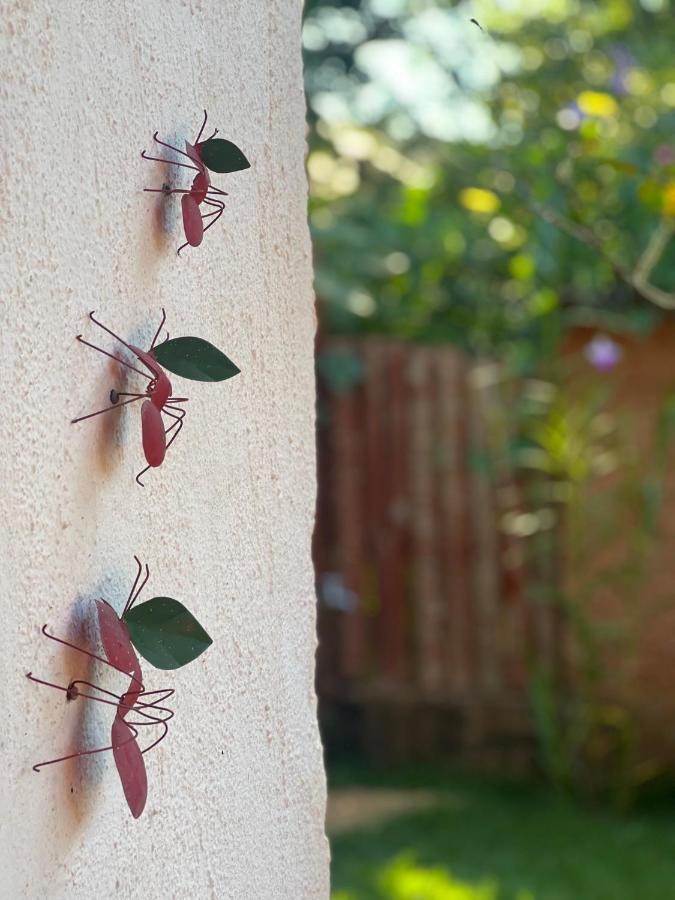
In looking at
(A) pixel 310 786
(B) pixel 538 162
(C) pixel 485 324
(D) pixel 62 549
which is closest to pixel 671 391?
(C) pixel 485 324

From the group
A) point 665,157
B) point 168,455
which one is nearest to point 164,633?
point 168,455

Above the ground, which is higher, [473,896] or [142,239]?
[142,239]

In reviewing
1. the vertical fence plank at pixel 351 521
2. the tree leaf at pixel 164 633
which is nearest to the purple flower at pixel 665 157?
the tree leaf at pixel 164 633

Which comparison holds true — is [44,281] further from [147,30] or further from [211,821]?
[211,821]

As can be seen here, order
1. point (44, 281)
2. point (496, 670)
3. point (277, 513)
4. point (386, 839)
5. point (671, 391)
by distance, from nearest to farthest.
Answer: point (44, 281)
point (277, 513)
point (386, 839)
point (671, 391)
point (496, 670)

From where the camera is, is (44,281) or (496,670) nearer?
(44,281)

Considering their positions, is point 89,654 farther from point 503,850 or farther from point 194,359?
point 503,850

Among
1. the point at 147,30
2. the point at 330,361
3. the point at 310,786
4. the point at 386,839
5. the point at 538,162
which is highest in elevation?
the point at 147,30
